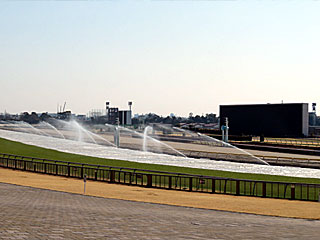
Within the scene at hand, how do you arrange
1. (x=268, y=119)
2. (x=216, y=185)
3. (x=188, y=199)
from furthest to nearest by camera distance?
(x=268, y=119) → (x=216, y=185) → (x=188, y=199)

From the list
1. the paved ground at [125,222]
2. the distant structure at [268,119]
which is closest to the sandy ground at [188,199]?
the paved ground at [125,222]

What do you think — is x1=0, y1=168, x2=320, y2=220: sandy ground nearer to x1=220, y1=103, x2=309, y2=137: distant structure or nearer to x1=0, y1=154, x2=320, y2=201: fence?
x1=0, y1=154, x2=320, y2=201: fence

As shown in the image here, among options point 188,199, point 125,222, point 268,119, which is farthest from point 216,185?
point 268,119

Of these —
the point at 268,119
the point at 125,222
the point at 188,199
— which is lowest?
the point at 188,199

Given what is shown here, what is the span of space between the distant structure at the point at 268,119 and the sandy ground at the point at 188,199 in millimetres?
62183

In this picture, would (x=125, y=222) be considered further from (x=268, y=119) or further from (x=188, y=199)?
(x=268, y=119)

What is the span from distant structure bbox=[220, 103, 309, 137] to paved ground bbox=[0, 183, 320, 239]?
69352mm

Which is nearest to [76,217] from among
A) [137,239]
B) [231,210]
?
[137,239]

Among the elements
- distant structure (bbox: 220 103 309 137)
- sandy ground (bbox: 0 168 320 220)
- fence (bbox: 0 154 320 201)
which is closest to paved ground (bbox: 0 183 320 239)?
sandy ground (bbox: 0 168 320 220)

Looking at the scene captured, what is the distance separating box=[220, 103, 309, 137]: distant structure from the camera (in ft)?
272

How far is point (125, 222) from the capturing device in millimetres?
12844

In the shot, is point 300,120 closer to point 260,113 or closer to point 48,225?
point 260,113

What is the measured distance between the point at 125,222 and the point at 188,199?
912cm

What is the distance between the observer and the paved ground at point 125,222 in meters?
10.9
